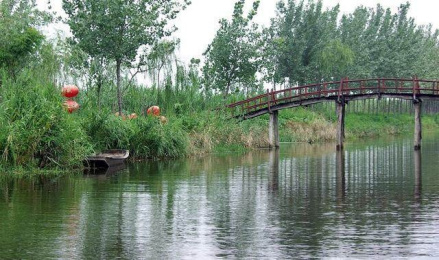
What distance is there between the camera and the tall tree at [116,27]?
4394 centimetres

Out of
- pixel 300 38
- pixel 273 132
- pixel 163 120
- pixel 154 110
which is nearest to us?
pixel 163 120

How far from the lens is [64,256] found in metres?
14.5

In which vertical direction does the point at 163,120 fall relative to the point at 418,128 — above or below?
below

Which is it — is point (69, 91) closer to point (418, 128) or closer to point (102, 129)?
point (102, 129)

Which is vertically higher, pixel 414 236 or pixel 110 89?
pixel 110 89

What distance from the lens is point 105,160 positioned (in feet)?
106

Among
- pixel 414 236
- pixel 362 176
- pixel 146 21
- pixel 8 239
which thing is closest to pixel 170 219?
pixel 8 239

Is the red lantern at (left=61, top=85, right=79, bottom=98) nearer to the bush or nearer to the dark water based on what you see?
the bush

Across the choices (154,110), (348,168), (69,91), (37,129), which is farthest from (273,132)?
(37,129)

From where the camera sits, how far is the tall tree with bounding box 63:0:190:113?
43.9 meters

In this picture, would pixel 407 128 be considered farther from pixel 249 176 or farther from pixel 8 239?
pixel 8 239

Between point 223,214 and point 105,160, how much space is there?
13.3 metres

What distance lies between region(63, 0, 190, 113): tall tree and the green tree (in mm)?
16140

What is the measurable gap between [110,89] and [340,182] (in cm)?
2147
